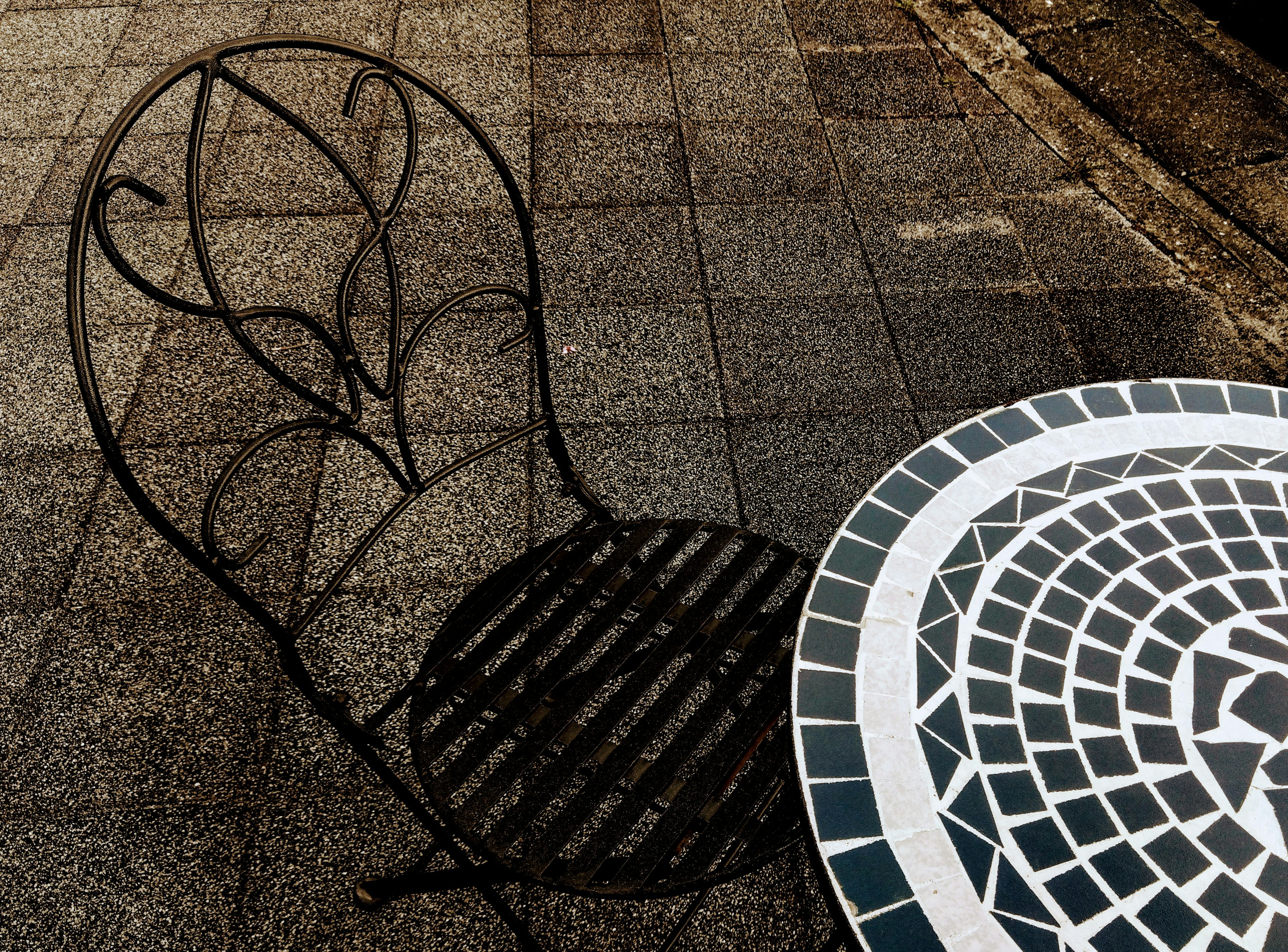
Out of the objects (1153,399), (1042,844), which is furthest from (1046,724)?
(1153,399)

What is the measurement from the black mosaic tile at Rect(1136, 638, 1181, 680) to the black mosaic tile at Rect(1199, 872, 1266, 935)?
0.88 ft

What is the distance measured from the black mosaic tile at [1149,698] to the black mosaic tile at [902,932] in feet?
1.35

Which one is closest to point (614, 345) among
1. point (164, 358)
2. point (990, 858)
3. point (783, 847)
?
point (164, 358)

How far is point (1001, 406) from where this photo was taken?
1661 millimetres

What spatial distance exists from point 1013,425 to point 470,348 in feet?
6.01

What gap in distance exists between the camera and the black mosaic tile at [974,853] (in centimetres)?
111

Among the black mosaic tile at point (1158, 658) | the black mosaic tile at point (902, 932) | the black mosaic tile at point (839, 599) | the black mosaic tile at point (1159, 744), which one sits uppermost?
the black mosaic tile at point (1158, 658)

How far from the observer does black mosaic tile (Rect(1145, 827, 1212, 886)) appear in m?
1.10

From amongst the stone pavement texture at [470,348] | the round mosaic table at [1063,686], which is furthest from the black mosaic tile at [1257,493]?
the stone pavement texture at [470,348]

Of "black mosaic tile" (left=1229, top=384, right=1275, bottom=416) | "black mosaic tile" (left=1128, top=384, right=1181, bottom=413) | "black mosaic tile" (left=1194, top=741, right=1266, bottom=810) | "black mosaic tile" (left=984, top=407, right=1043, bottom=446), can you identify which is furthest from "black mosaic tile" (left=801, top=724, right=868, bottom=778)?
"black mosaic tile" (left=1229, top=384, right=1275, bottom=416)

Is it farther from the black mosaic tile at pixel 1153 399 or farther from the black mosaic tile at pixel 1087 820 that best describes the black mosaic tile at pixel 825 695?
the black mosaic tile at pixel 1153 399

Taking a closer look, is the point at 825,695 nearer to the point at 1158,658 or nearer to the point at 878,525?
the point at 878,525

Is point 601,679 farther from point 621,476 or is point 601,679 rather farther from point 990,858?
point 621,476

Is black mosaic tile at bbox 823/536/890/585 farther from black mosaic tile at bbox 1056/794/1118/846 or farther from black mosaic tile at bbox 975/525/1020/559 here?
black mosaic tile at bbox 1056/794/1118/846
